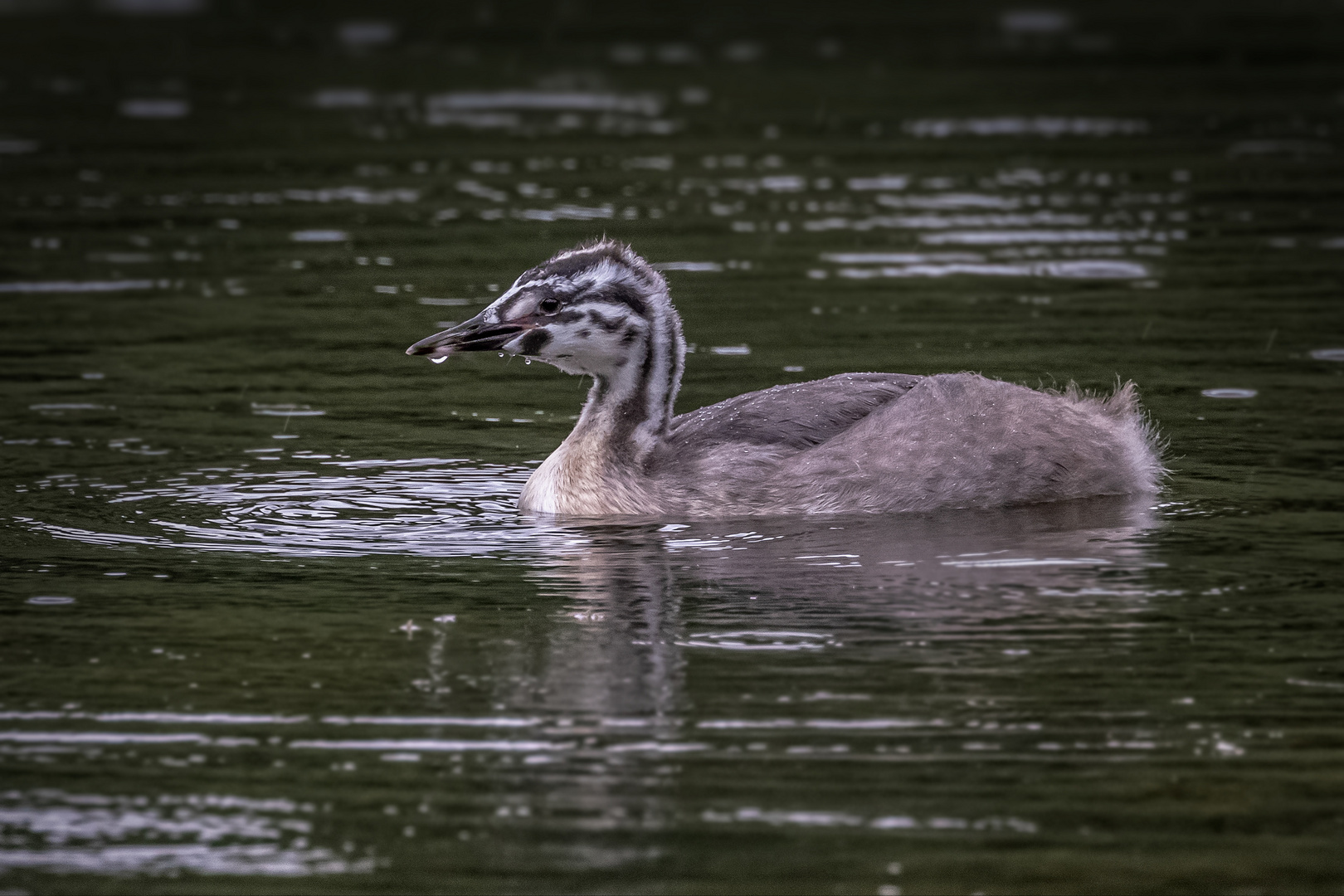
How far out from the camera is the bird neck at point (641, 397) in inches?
496

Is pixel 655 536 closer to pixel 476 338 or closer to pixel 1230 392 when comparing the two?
pixel 476 338

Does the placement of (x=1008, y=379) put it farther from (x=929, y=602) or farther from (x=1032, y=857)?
(x=1032, y=857)

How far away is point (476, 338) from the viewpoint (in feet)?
40.6

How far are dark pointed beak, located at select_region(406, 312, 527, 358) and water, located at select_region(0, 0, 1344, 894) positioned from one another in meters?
0.92

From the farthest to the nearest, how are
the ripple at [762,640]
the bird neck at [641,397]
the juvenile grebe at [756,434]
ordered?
the bird neck at [641,397]
the juvenile grebe at [756,434]
the ripple at [762,640]

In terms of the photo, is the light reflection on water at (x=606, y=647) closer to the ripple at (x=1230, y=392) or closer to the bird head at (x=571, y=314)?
the bird head at (x=571, y=314)

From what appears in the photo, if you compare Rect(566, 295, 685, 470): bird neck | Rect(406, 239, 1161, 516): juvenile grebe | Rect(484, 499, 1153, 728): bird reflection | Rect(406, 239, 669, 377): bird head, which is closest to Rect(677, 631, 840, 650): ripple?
Rect(484, 499, 1153, 728): bird reflection

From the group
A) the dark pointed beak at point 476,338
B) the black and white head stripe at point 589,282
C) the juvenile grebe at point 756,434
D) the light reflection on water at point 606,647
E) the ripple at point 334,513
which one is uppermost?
the black and white head stripe at point 589,282

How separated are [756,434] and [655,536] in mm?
885

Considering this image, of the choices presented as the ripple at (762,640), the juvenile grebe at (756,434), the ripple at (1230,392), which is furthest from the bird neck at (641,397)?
the ripple at (1230,392)

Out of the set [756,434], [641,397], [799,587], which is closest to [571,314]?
[641,397]

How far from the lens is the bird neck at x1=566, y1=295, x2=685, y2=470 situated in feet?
41.3

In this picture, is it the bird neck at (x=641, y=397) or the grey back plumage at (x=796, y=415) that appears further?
the bird neck at (x=641, y=397)

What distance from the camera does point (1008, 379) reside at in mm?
15188
